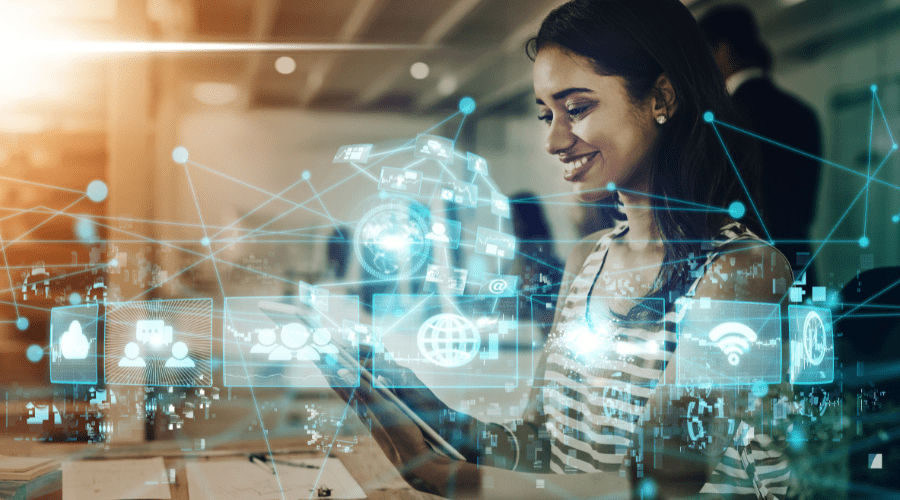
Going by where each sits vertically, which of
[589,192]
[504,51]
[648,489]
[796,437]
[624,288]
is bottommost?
[648,489]

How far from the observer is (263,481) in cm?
121

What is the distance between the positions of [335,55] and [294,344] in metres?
0.68

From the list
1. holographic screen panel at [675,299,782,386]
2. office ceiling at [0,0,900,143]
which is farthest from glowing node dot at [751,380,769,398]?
office ceiling at [0,0,900,143]

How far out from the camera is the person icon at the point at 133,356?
3.95 feet

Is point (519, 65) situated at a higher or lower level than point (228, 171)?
higher

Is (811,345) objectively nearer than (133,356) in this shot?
No

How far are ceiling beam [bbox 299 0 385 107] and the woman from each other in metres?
0.40

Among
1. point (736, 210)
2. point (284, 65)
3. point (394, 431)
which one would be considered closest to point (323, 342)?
point (394, 431)

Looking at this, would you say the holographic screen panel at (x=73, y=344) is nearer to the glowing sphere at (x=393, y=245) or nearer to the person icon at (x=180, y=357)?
the person icon at (x=180, y=357)

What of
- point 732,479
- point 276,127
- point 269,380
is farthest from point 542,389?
point 276,127

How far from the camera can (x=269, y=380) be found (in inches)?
47.8

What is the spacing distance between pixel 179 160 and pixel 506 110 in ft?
2.53

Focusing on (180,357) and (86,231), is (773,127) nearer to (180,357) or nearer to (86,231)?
(180,357)

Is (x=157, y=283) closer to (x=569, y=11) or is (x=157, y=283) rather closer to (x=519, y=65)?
(x=519, y=65)
